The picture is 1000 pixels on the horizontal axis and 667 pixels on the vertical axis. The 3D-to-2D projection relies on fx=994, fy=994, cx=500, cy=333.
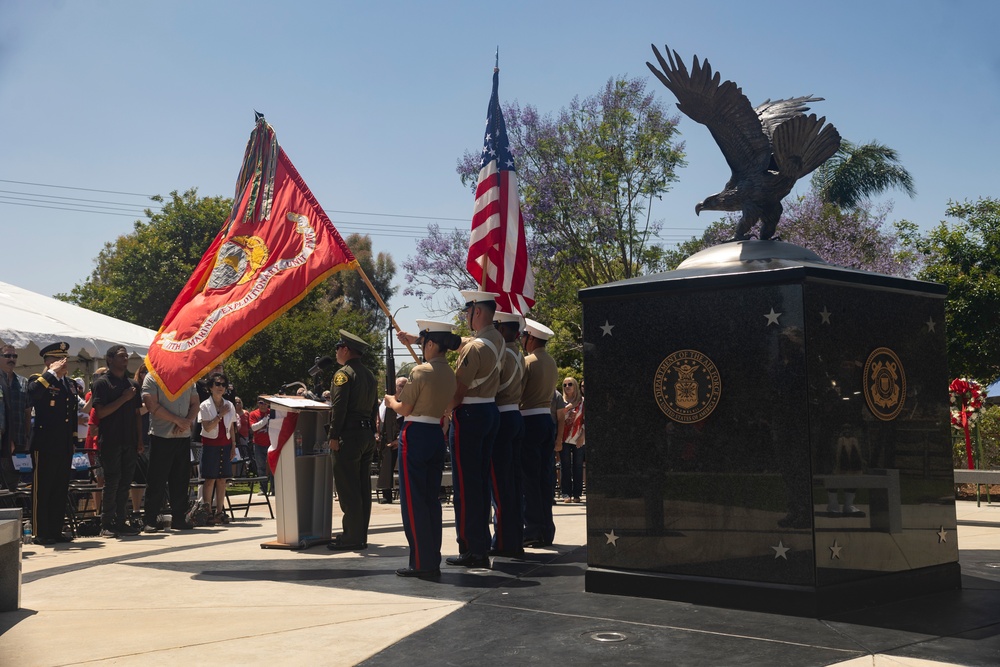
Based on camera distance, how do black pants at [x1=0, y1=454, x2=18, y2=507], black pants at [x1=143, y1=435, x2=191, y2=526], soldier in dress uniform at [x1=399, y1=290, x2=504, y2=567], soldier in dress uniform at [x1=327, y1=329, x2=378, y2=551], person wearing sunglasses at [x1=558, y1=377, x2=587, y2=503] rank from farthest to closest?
person wearing sunglasses at [x1=558, y1=377, x2=587, y2=503] → black pants at [x1=143, y1=435, x2=191, y2=526] → black pants at [x1=0, y1=454, x2=18, y2=507] → soldier in dress uniform at [x1=327, y1=329, x2=378, y2=551] → soldier in dress uniform at [x1=399, y1=290, x2=504, y2=567]

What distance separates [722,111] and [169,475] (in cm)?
785

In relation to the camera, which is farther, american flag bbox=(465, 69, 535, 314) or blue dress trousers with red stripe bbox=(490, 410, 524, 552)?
american flag bbox=(465, 69, 535, 314)

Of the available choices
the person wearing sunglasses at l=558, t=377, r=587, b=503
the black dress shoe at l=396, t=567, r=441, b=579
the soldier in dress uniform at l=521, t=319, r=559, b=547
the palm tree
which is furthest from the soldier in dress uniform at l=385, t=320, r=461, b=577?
the palm tree

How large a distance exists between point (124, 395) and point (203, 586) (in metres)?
4.33

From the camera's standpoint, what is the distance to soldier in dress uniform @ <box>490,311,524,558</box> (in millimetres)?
8258

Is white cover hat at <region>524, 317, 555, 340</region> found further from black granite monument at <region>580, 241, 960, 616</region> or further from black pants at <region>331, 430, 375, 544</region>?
black granite monument at <region>580, 241, 960, 616</region>

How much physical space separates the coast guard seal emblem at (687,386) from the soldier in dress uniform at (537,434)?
2.82 meters

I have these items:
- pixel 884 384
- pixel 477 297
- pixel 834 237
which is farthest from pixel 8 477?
pixel 834 237

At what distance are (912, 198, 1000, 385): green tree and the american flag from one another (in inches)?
412

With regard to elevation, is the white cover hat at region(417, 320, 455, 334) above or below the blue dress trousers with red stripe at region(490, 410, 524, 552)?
above

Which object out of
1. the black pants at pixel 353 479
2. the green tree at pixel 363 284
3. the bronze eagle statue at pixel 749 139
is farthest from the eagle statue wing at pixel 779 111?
the green tree at pixel 363 284

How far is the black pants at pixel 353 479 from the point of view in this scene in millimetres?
9008

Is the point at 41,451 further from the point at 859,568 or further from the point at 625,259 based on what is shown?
the point at 625,259

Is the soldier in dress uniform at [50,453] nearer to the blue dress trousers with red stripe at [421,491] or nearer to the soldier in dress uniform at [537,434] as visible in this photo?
the blue dress trousers with red stripe at [421,491]
